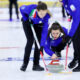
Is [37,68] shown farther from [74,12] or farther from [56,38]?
[74,12]

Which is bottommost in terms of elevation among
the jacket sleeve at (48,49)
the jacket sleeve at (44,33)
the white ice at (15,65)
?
the white ice at (15,65)

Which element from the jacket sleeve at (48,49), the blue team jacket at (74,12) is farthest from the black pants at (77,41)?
the jacket sleeve at (48,49)

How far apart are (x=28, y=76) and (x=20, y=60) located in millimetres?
834

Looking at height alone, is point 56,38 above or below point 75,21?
below

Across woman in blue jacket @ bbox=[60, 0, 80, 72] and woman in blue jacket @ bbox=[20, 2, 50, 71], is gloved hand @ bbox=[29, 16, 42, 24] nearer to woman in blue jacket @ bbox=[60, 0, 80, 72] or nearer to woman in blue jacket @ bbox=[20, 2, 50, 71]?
woman in blue jacket @ bbox=[20, 2, 50, 71]

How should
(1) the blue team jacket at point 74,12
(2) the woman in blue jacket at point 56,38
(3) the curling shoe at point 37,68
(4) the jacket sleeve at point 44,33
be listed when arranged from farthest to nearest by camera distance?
(2) the woman in blue jacket at point 56,38 → (3) the curling shoe at point 37,68 → (4) the jacket sleeve at point 44,33 → (1) the blue team jacket at point 74,12

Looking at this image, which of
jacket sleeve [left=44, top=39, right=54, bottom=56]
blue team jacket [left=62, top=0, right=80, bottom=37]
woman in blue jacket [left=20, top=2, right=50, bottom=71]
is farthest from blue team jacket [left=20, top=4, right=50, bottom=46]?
blue team jacket [left=62, top=0, right=80, bottom=37]

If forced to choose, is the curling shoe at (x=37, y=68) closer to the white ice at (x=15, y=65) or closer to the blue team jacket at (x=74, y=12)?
the white ice at (x=15, y=65)

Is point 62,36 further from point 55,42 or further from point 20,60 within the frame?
point 20,60

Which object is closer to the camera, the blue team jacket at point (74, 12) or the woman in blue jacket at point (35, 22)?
the blue team jacket at point (74, 12)

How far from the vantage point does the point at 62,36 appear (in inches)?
160

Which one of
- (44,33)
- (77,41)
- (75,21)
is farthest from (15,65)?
(75,21)

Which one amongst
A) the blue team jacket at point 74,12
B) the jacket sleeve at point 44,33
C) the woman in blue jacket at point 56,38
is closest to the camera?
the blue team jacket at point 74,12

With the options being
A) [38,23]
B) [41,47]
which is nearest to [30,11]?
[38,23]
